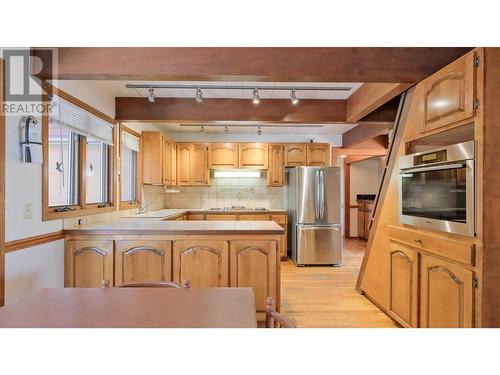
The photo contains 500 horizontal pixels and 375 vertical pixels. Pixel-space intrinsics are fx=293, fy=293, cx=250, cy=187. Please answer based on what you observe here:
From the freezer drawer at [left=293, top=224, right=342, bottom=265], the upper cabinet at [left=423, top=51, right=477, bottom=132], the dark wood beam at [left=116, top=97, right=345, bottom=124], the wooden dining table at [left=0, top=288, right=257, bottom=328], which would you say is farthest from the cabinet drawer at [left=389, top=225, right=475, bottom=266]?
the freezer drawer at [left=293, top=224, right=342, bottom=265]

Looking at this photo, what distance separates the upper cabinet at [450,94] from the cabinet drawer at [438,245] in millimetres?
792

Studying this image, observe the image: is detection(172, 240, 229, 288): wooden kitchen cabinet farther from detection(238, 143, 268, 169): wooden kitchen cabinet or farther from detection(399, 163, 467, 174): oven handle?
detection(238, 143, 268, 169): wooden kitchen cabinet

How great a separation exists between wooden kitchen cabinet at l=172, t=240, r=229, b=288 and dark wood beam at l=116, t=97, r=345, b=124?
63.1 inches

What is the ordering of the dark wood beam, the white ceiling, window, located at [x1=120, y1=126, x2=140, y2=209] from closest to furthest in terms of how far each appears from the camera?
the white ceiling
the dark wood beam
window, located at [x1=120, y1=126, x2=140, y2=209]

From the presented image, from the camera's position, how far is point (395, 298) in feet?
8.54

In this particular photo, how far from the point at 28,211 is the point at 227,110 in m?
2.24

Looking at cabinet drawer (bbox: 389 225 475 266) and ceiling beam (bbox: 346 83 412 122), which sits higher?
ceiling beam (bbox: 346 83 412 122)

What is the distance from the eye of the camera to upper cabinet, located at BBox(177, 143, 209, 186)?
214 inches

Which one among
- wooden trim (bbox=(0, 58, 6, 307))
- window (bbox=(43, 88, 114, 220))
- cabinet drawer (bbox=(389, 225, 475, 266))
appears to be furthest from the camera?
window (bbox=(43, 88, 114, 220))

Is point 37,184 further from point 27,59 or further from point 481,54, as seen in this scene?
point 481,54

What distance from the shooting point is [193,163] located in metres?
5.44

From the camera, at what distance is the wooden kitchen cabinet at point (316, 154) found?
5473 millimetres
